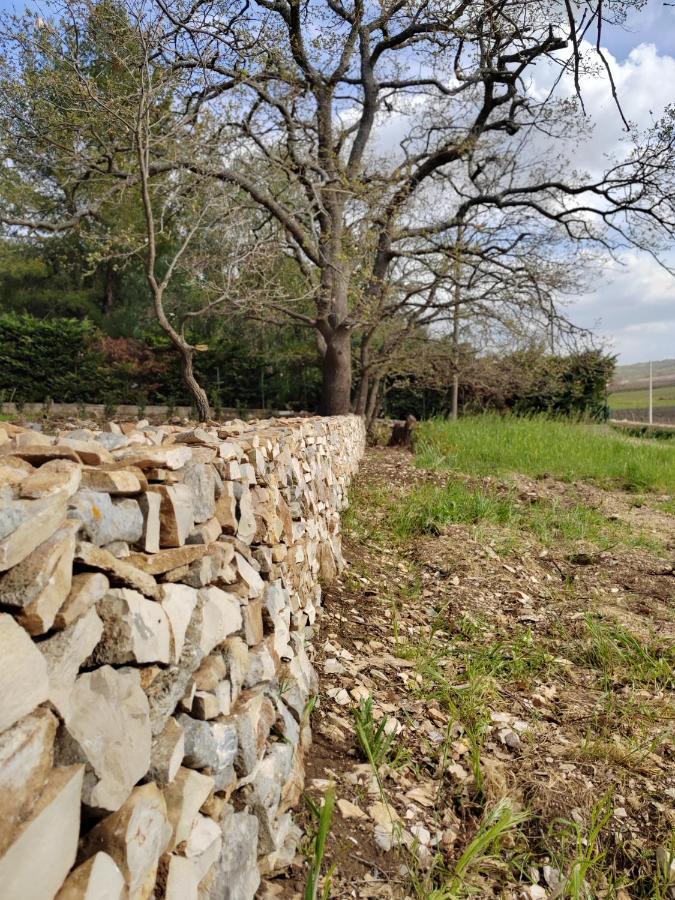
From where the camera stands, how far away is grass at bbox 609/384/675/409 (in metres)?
27.7

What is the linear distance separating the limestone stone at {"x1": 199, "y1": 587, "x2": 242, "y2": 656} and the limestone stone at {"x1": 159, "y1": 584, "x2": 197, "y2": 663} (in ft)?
0.18

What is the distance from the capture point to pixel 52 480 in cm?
106

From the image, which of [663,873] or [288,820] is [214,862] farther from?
[663,873]

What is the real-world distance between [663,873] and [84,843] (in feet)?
5.52

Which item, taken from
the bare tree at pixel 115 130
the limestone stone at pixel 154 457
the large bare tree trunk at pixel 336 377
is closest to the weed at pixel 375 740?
the limestone stone at pixel 154 457

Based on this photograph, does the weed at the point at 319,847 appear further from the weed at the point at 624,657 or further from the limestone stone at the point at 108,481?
the weed at the point at 624,657

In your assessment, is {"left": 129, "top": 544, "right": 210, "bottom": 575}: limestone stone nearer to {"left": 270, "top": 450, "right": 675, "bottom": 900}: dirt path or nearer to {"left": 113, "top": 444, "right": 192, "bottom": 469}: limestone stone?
{"left": 113, "top": 444, "right": 192, "bottom": 469}: limestone stone

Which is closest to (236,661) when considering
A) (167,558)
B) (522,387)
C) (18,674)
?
(167,558)

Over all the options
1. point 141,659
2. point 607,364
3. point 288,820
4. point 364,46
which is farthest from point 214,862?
point 607,364

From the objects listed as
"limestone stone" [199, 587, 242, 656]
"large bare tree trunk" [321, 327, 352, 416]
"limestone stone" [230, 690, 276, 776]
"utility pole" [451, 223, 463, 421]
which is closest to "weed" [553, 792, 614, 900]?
"limestone stone" [230, 690, 276, 776]

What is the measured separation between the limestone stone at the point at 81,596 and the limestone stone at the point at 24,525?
0.11m

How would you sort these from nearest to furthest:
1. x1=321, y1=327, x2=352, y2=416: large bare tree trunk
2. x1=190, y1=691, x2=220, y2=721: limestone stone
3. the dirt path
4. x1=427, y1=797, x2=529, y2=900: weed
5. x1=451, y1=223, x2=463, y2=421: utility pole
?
x1=190, y1=691, x2=220, y2=721: limestone stone
x1=427, y1=797, x2=529, y2=900: weed
the dirt path
x1=451, y1=223, x2=463, y2=421: utility pole
x1=321, y1=327, x2=352, y2=416: large bare tree trunk

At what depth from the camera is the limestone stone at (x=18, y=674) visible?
0.82 meters

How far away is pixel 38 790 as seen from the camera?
85cm
